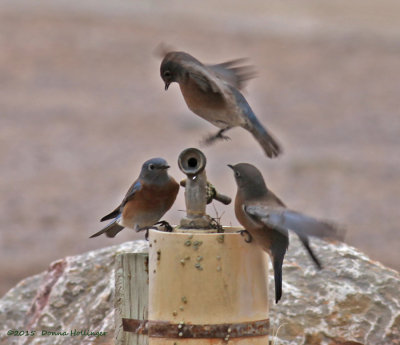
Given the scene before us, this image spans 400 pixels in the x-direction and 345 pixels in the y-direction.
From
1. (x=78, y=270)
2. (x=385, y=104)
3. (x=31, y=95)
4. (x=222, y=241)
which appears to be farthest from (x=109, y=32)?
(x=222, y=241)

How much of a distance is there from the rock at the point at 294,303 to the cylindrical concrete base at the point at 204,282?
1.69 meters

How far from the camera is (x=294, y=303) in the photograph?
8.01 meters

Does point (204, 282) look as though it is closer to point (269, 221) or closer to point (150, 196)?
point (269, 221)

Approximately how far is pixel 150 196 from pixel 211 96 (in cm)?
99

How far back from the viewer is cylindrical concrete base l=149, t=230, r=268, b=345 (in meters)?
6.00

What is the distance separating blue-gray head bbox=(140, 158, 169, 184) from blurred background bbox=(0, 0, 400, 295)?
5.76 m

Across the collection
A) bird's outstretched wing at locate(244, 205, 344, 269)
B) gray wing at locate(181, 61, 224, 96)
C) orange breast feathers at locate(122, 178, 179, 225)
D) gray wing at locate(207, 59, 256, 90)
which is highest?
gray wing at locate(207, 59, 256, 90)

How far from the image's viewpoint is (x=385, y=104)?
24625 millimetres

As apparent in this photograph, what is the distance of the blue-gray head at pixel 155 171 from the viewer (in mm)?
7426

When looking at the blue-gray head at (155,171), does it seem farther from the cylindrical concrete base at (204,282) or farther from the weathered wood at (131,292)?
the cylindrical concrete base at (204,282)

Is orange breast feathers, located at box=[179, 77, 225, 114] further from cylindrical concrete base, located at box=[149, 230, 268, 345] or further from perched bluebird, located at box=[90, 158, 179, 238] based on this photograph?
cylindrical concrete base, located at box=[149, 230, 268, 345]

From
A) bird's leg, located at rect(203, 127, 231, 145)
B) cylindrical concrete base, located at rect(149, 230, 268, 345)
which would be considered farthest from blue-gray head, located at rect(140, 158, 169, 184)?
cylindrical concrete base, located at rect(149, 230, 268, 345)

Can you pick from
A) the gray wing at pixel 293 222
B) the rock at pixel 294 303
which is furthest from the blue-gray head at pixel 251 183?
the rock at pixel 294 303

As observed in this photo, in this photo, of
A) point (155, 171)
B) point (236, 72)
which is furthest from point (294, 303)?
point (236, 72)
